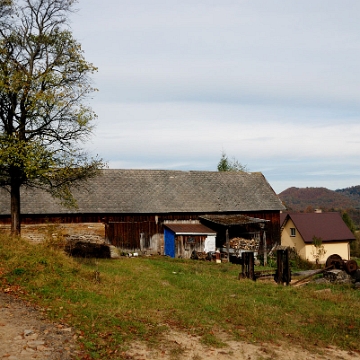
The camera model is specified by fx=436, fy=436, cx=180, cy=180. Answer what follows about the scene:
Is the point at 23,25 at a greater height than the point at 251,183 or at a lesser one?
greater

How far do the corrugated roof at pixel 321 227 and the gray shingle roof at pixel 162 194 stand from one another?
8520 mm

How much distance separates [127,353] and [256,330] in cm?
374

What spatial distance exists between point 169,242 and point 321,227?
20.3 m

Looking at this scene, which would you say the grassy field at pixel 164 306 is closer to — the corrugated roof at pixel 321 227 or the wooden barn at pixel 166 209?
the wooden barn at pixel 166 209

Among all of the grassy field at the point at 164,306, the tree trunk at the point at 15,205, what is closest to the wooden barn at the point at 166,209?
the tree trunk at the point at 15,205

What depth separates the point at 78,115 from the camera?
20094 mm

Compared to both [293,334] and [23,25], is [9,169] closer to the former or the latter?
[23,25]

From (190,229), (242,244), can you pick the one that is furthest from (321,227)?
(190,229)

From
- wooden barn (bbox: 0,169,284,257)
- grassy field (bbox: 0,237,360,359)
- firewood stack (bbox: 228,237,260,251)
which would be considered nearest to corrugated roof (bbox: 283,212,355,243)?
wooden barn (bbox: 0,169,284,257)

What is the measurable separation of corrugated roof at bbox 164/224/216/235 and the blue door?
463 millimetres

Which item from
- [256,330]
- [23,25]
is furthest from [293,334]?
[23,25]

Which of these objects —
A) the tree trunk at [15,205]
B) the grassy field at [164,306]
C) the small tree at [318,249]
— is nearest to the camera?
the grassy field at [164,306]

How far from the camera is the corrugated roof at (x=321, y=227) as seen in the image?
44312mm

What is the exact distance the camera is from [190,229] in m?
32.5
